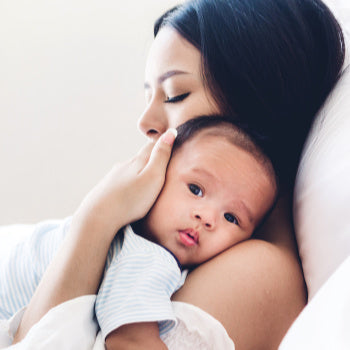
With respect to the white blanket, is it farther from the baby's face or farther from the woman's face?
the woman's face

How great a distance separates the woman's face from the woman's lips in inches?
11.8

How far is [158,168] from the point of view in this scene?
2.83 ft

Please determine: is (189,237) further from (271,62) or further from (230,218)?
(271,62)

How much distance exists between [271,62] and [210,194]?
350 mm

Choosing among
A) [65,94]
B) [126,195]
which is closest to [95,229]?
[126,195]

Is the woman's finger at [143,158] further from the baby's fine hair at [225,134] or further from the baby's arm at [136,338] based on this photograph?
the baby's arm at [136,338]

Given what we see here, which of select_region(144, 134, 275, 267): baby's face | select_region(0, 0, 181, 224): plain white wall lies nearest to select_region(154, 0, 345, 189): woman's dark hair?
select_region(144, 134, 275, 267): baby's face

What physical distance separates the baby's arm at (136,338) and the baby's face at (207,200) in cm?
16

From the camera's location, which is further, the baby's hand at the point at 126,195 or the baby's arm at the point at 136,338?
the baby's hand at the point at 126,195

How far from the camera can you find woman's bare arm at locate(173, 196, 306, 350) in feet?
2.22

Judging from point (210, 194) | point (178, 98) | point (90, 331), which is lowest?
point (90, 331)

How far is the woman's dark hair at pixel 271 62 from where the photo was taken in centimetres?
98

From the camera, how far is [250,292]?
0.70m

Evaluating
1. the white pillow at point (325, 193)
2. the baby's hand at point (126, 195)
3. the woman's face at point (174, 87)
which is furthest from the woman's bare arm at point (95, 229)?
the white pillow at point (325, 193)
